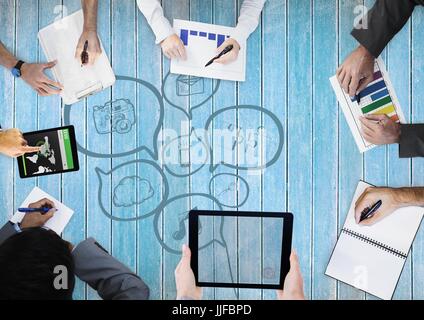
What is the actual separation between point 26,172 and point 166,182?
0.45m

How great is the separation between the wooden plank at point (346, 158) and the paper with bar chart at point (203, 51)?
31cm

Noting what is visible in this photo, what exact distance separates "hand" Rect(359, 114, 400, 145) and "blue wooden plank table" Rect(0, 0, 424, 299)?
Result: 4 cm

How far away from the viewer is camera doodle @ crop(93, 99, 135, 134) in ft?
4.42

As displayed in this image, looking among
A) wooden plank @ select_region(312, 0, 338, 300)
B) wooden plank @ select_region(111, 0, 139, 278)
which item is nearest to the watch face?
wooden plank @ select_region(111, 0, 139, 278)

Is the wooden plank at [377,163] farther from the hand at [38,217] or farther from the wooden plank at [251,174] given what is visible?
the hand at [38,217]

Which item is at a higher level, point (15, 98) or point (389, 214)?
point (15, 98)

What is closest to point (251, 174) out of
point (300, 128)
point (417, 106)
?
point (300, 128)

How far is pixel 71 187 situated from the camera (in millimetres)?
1359

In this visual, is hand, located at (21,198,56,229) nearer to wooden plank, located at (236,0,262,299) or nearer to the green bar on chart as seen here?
wooden plank, located at (236,0,262,299)

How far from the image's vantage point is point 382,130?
131cm

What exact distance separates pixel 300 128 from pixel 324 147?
95 millimetres

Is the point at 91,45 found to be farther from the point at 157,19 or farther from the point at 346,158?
the point at 346,158
